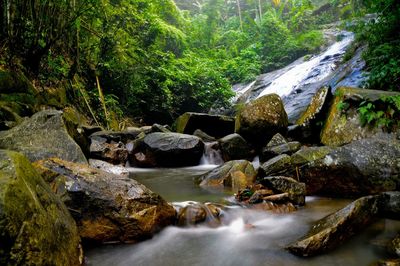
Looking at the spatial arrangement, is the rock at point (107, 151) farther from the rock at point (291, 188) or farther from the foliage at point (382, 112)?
the foliage at point (382, 112)

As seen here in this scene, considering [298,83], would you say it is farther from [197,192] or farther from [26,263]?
[26,263]

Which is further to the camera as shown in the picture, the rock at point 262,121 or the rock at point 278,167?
the rock at point 262,121

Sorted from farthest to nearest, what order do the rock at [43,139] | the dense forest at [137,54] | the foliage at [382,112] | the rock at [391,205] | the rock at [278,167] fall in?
1. the dense forest at [137,54]
2. the foliage at [382,112]
3. the rock at [278,167]
4. the rock at [43,139]
5. the rock at [391,205]

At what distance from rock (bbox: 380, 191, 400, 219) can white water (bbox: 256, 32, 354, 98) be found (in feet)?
35.0

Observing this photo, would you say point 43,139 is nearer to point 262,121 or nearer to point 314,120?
point 262,121

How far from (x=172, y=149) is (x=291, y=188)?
387cm

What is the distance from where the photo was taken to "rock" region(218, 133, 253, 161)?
780 cm

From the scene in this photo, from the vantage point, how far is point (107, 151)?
7.29m

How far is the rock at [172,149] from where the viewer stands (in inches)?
302

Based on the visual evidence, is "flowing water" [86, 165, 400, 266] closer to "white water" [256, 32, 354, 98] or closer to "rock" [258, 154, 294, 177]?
"rock" [258, 154, 294, 177]

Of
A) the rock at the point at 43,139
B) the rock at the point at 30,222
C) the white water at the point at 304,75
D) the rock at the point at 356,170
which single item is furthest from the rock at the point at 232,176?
the white water at the point at 304,75

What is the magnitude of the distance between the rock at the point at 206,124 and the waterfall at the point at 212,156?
2.18 meters

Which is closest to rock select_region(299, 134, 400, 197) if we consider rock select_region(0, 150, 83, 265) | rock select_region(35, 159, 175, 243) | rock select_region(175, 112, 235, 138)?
rock select_region(35, 159, 175, 243)

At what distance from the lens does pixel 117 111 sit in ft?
38.2
